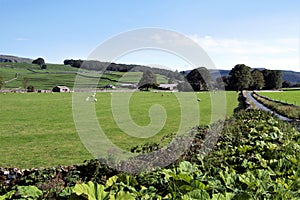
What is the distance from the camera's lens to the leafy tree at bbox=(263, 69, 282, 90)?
12862 centimetres

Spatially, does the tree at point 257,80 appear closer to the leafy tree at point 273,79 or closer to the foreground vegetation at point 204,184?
the leafy tree at point 273,79

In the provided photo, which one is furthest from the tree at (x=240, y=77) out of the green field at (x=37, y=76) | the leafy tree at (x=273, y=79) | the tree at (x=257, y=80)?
the green field at (x=37, y=76)

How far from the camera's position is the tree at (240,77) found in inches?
4139

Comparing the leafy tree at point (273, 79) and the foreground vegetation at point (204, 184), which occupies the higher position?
the leafy tree at point (273, 79)

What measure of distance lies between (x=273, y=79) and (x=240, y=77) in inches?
1182

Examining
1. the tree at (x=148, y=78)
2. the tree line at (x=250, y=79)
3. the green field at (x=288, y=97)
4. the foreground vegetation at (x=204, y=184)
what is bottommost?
the green field at (x=288, y=97)

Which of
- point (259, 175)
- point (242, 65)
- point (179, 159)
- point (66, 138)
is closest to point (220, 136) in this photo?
point (179, 159)

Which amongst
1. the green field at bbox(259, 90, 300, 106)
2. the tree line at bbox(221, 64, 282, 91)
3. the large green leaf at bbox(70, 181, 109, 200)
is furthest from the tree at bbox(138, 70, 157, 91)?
the tree line at bbox(221, 64, 282, 91)

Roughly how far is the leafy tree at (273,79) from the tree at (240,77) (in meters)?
23.8

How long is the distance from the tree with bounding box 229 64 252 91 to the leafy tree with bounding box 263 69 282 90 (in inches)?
939

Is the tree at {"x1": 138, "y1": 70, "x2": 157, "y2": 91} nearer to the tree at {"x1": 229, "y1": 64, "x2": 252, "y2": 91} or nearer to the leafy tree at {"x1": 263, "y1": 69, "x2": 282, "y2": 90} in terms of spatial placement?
the tree at {"x1": 229, "y1": 64, "x2": 252, "y2": 91}

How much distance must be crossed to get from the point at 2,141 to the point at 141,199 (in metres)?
13.2

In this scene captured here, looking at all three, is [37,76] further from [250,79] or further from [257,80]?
[257,80]

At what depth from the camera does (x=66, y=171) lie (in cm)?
683
